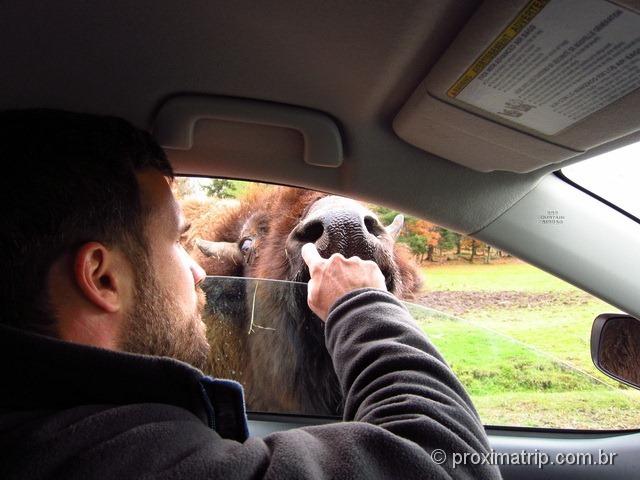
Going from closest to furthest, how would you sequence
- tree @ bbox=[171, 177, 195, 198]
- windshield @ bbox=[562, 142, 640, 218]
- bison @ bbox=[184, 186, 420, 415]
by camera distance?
windshield @ bbox=[562, 142, 640, 218] → tree @ bbox=[171, 177, 195, 198] → bison @ bbox=[184, 186, 420, 415]

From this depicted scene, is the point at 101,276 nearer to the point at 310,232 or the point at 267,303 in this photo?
the point at 310,232

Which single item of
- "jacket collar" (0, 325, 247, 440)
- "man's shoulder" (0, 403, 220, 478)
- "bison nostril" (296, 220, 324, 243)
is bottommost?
"man's shoulder" (0, 403, 220, 478)

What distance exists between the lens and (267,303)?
96.7 inches

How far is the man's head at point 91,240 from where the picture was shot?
1093 mm

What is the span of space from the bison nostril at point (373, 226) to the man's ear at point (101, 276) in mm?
1129

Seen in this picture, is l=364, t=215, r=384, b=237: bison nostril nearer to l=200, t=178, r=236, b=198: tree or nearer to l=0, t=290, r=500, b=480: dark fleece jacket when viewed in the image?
l=200, t=178, r=236, b=198: tree

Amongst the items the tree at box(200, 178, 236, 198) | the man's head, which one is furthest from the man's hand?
the tree at box(200, 178, 236, 198)

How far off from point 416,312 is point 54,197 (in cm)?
153

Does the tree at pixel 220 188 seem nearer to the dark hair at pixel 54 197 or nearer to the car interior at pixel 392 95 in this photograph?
the car interior at pixel 392 95

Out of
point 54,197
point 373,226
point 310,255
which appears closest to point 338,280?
point 310,255

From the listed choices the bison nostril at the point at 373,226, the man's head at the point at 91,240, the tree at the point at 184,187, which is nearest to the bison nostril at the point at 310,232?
the bison nostril at the point at 373,226

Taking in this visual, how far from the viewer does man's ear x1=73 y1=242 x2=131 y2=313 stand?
1.11m

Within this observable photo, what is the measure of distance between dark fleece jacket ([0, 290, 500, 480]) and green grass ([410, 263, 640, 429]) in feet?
3.36

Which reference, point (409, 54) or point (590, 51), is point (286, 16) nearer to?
point (409, 54)
